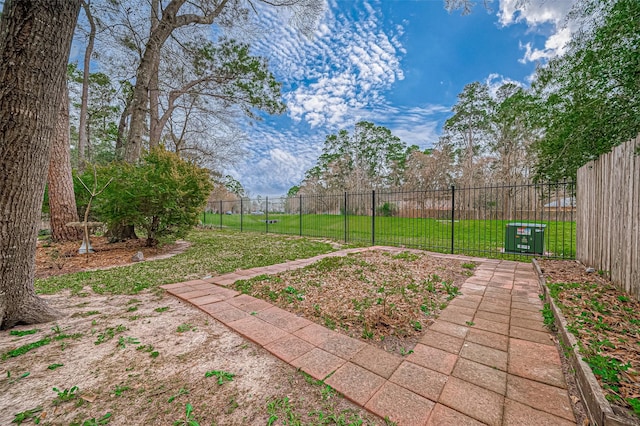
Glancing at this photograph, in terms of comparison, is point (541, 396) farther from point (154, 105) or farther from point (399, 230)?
point (154, 105)

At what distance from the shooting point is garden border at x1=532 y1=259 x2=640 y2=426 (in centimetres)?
102

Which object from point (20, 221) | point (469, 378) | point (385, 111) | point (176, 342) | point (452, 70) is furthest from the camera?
point (385, 111)

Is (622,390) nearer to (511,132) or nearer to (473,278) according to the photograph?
(473,278)

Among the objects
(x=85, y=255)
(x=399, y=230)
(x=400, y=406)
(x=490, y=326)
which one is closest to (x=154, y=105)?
(x=85, y=255)

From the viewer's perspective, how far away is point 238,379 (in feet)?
4.93

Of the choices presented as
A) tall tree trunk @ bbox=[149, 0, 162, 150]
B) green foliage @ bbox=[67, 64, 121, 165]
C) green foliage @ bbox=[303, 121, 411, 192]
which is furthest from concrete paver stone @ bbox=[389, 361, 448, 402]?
green foliage @ bbox=[303, 121, 411, 192]

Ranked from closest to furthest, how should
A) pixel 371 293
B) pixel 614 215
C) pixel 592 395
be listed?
pixel 592 395, pixel 614 215, pixel 371 293

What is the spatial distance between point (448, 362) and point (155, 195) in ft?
19.6

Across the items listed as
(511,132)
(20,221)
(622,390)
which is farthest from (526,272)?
(511,132)

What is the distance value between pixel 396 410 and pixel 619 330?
1924 millimetres

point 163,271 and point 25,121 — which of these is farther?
point 163,271

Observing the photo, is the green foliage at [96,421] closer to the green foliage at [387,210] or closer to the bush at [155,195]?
the bush at [155,195]

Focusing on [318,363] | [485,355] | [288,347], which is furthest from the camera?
[288,347]

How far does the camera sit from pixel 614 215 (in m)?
2.83
